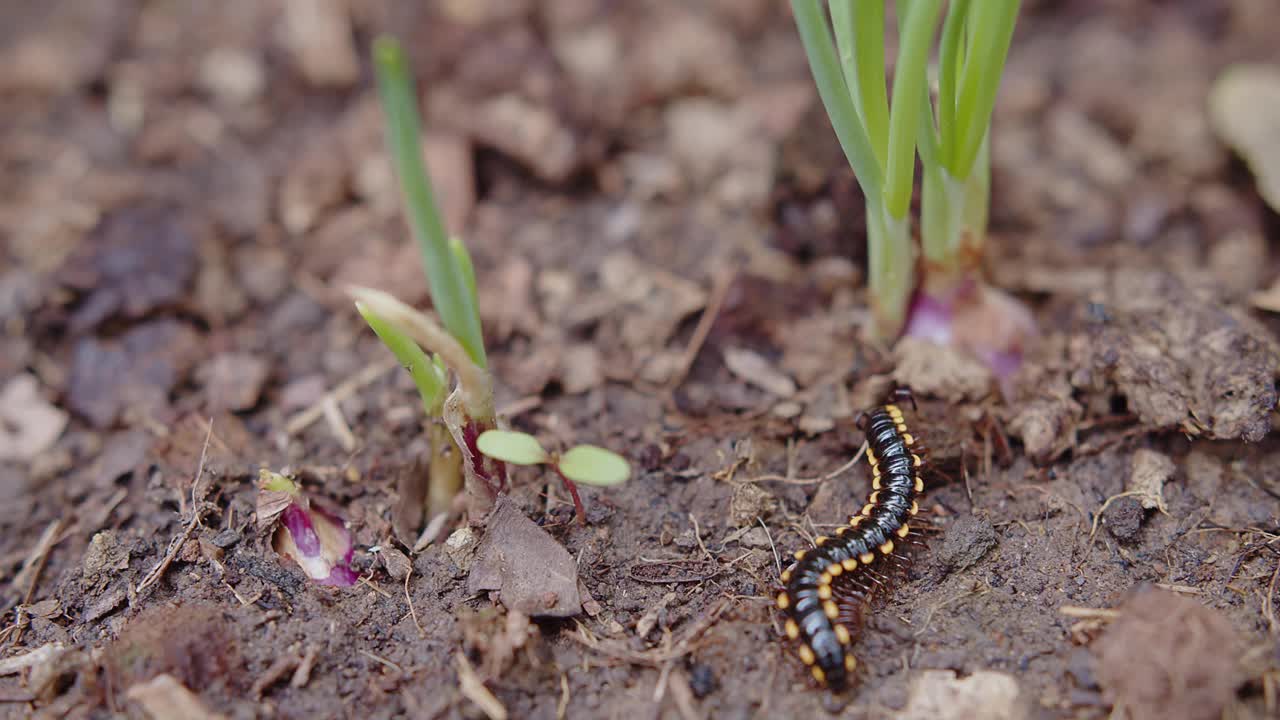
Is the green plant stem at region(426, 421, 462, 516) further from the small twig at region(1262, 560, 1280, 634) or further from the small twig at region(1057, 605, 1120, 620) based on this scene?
the small twig at region(1262, 560, 1280, 634)

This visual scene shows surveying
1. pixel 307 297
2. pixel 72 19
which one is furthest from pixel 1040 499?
pixel 72 19

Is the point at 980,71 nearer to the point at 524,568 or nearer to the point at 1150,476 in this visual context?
the point at 1150,476

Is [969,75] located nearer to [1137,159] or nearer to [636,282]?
[636,282]

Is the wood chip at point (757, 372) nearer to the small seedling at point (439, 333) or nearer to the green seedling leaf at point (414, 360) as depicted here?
the small seedling at point (439, 333)

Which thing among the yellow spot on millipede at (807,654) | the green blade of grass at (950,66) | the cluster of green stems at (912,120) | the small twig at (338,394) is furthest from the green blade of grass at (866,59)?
the small twig at (338,394)

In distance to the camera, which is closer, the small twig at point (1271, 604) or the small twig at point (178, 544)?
the small twig at point (1271, 604)

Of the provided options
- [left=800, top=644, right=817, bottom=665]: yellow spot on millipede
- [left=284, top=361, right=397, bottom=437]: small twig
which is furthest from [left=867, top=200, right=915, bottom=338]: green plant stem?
[left=284, top=361, right=397, bottom=437]: small twig
